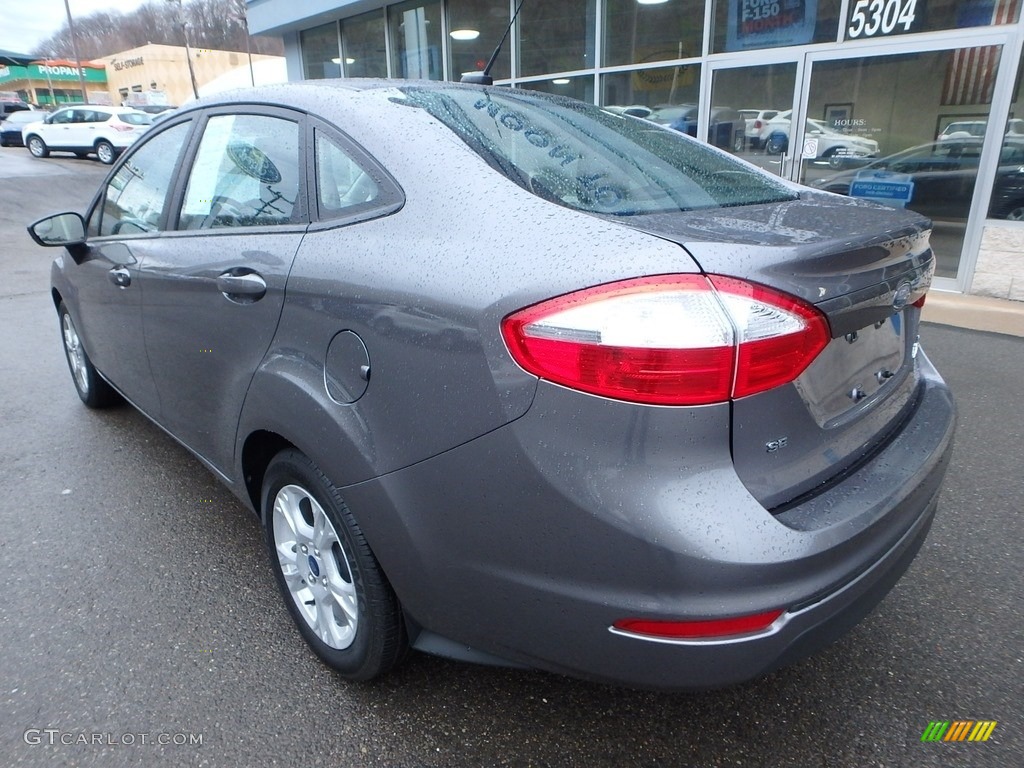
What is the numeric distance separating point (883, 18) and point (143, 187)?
6903 mm

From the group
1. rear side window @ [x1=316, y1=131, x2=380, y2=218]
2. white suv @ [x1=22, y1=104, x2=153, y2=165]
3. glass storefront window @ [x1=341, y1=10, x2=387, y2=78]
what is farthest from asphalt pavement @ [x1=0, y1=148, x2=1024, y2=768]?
white suv @ [x1=22, y1=104, x2=153, y2=165]

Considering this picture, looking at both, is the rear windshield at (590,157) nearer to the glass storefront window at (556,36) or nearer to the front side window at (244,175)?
the front side window at (244,175)

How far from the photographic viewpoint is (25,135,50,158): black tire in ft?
77.3

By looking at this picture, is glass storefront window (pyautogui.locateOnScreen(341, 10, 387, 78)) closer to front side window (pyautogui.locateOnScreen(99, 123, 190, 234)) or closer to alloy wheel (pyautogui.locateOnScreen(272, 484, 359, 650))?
front side window (pyautogui.locateOnScreen(99, 123, 190, 234))

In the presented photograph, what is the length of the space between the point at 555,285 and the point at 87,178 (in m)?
20.8

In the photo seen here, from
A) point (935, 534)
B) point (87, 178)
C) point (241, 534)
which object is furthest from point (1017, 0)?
point (87, 178)

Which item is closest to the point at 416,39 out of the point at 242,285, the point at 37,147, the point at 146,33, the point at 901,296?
the point at 242,285

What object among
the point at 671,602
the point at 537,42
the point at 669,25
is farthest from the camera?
the point at 537,42


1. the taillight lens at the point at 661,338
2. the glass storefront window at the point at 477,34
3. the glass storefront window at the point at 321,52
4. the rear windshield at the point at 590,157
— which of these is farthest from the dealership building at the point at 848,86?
the taillight lens at the point at 661,338

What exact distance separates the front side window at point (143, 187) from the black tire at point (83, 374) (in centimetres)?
99

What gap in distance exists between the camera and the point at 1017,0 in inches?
235

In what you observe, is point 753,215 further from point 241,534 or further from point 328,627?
point 241,534

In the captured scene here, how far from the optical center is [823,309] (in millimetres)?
1439

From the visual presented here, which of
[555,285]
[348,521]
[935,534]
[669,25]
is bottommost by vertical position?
[935,534]
